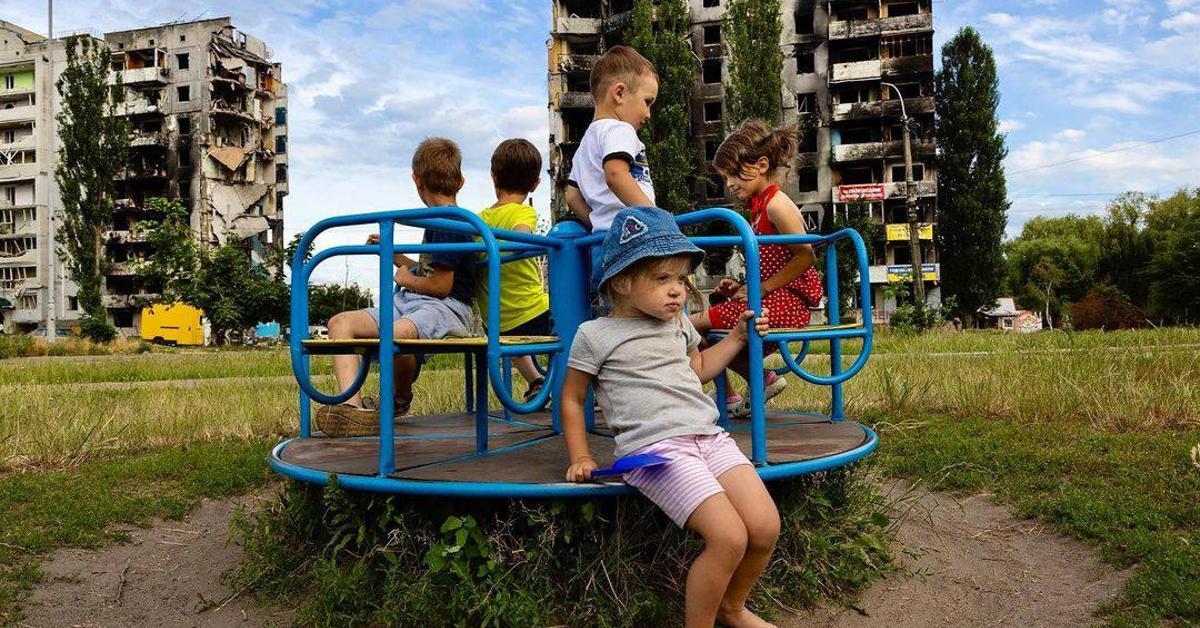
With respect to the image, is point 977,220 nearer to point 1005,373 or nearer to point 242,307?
point 242,307

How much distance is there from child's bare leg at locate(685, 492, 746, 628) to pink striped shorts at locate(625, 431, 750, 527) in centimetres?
4

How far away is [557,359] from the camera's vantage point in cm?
363

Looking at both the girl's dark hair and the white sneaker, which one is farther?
the white sneaker

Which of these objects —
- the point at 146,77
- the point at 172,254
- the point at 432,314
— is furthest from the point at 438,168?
the point at 146,77

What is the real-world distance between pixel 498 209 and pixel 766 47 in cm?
3580

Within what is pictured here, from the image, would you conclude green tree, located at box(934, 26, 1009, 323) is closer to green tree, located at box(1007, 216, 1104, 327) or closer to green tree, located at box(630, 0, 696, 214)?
green tree, located at box(630, 0, 696, 214)

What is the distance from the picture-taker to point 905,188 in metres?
40.7

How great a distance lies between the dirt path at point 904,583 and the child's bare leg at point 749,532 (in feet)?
1.32

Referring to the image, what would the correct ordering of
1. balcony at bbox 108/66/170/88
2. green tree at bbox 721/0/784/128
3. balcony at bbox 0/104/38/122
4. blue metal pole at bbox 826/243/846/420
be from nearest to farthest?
blue metal pole at bbox 826/243/846/420 → green tree at bbox 721/0/784/128 → balcony at bbox 108/66/170/88 → balcony at bbox 0/104/38/122

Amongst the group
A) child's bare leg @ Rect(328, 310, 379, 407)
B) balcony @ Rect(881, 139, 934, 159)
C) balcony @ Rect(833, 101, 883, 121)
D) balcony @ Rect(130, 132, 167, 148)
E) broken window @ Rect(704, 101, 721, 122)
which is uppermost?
balcony @ Rect(130, 132, 167, 148)

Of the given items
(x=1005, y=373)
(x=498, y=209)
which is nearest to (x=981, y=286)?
(x=1005, y=373)

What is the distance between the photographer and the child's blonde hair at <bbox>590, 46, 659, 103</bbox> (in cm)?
389

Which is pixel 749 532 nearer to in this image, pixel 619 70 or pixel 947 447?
pixel 619 70

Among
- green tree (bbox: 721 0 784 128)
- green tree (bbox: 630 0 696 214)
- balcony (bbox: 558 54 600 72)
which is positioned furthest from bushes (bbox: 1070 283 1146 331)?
balcony (bbox: 558 54 600 72)
